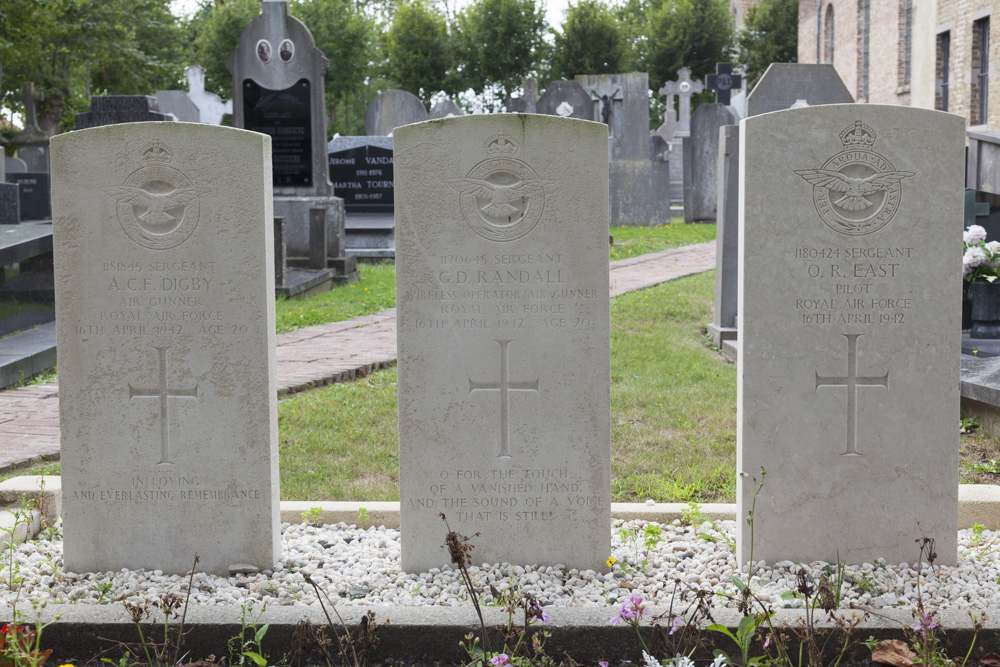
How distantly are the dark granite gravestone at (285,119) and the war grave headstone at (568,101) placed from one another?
32.9 feet

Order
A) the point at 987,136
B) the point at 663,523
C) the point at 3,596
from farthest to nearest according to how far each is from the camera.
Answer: the point at 987,136, the point at 663,523, the point at 3,596

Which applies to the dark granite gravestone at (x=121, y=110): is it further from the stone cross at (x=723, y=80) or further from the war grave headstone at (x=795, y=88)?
the stone cross at (x=723, y=80)

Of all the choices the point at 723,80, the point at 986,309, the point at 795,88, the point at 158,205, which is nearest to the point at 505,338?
the point at 158,205

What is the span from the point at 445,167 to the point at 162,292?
3.85 feet

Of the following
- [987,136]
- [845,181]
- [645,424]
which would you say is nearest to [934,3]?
[987,136]

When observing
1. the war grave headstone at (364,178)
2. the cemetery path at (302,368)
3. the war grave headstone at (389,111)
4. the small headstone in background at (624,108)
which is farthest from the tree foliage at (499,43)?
the cemetery path at (302,368)

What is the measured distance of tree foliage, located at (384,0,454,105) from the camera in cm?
4241

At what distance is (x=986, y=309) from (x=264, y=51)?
957cm

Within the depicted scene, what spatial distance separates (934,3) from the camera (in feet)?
75.0

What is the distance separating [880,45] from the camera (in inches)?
1077

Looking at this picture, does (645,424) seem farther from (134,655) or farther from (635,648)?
(134,655)

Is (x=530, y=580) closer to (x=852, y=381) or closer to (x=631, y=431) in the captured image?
(x=852, y=381)

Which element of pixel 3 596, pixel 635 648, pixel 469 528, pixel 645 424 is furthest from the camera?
pixel 645 424

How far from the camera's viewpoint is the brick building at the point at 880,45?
2380 cm
